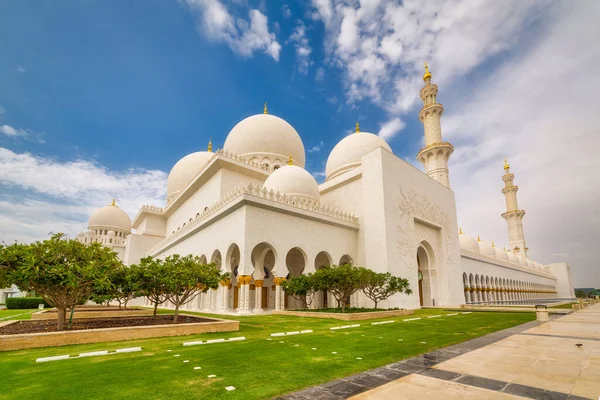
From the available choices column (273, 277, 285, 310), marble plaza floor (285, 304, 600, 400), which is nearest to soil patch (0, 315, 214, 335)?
column (273, 277, 285, 310)

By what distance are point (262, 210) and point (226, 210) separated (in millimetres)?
1923

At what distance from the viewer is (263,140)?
25156 mm

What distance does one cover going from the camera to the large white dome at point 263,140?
25.0 m

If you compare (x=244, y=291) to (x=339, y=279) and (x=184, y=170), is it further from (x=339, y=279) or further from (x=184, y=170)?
(x=184, y=170)

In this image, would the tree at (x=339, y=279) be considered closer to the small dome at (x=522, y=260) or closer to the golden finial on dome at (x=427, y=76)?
the golden finial on dome at (x=427, y=76)

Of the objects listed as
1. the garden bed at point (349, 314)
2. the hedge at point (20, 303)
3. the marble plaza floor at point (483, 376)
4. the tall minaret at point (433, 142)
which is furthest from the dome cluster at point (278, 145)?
the marble plaza floor at point (483, 376)

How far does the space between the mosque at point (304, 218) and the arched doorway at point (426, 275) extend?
0.23 ft

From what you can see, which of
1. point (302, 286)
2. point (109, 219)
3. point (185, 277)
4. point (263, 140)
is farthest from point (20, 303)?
point (185, 277)

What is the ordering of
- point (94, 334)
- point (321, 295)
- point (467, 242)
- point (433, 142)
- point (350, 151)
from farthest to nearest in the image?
point (467, 242)
point (433, 142)
point (350, 151)
point (321, 295)
point (94, 334)

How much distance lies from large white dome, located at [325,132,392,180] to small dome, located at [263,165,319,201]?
5.39 meters

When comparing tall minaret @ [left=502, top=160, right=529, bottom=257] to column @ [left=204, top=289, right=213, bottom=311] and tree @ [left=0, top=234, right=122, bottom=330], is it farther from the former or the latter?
tree @ [left=0, top=234, right=122, bottom=330]

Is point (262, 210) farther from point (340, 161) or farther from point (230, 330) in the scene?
point (340, 161)

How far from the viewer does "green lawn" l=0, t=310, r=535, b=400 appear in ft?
11.5

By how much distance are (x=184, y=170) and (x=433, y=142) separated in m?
22.8
